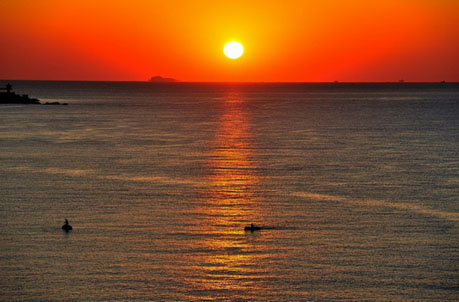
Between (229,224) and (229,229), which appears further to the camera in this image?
(229,224)

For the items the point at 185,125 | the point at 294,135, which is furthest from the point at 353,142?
the point at 185,125

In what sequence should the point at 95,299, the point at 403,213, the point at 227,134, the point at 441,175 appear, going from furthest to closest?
the point at 227,134
the point at 441,175
the point at 403,213
the point at 95,299

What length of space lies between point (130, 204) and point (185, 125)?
2741 inches

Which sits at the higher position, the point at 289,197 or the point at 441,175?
the point at 441,175

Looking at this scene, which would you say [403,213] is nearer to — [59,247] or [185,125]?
[59,247]

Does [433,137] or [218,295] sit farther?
[433,137]

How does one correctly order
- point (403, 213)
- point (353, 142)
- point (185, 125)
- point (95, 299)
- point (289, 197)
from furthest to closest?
1. point (185, 125)
2. point (353, 142)
3. point (289, 197)
4. point (403, 213)
5. point (95, 299)

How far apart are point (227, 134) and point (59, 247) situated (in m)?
62.3

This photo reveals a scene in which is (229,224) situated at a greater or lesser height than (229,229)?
greater

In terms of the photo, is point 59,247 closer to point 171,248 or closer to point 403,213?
point 171,248

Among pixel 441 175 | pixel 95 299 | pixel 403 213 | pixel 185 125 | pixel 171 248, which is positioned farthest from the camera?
pixel 185 125

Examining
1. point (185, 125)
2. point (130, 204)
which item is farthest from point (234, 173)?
point (185, 125)

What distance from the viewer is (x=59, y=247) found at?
32500 millimetres

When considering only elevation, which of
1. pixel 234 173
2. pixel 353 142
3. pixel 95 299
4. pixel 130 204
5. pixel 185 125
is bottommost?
pixel 95 299
